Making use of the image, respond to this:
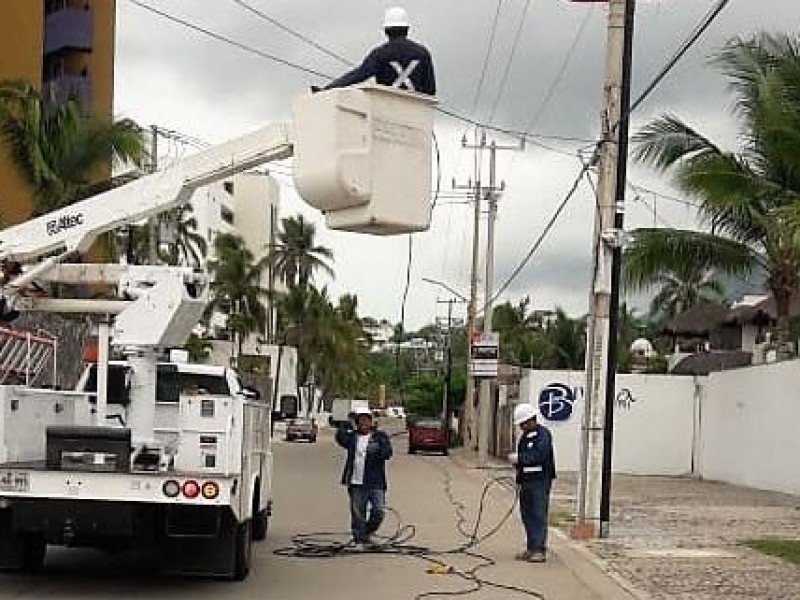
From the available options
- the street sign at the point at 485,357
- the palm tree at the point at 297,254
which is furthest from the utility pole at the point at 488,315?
the palm tree at the point at 297,254

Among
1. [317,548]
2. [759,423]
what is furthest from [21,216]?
[317,548]

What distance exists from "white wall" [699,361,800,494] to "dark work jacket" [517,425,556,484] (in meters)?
14.1

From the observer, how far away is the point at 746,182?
91.0 ft

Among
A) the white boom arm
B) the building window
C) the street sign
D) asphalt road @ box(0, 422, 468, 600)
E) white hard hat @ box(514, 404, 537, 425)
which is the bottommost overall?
asphalt road @ box(0, 422, 468, 600)

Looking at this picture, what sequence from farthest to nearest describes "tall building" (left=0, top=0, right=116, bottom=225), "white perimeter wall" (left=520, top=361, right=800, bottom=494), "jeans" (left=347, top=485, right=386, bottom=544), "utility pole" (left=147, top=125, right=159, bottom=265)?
"tall building" (left=0, top=0, right=116, bottom=225)
"utility pole" (left=147, top=125, right=159, bottom=265)
"white perimeter wall" (left=520, top=361, right=800, bottom=494)
"jeans" (left=347, top=485, right=386, bottom=544)

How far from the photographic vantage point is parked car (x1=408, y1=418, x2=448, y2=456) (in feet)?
202

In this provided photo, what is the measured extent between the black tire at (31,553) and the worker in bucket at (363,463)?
4.30 meters

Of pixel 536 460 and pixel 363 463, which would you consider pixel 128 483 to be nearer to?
pixel 363 463

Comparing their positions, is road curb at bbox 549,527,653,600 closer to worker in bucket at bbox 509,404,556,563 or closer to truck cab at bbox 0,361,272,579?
worker in bucket at bbox 509,404,556,563

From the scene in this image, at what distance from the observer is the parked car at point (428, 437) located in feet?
202

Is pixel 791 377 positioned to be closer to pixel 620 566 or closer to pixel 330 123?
pixel 620 566

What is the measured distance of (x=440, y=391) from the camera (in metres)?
100

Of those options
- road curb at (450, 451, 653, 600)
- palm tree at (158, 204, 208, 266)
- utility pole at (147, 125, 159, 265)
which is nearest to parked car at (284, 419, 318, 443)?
palm tree at (158, 204, 208, 266)

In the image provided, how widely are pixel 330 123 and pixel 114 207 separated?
243 centimetres
